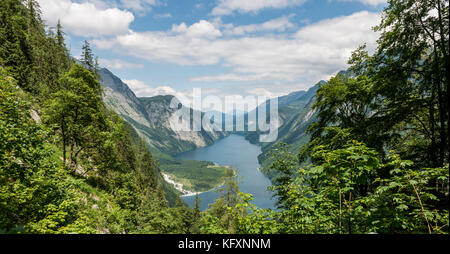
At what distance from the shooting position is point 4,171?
22.7 ft

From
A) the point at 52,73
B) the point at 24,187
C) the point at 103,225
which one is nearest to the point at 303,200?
the point at 24,187

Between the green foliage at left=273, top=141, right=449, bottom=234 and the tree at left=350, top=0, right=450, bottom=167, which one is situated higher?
the tree at left=350, top=0, right=450, bottom=167

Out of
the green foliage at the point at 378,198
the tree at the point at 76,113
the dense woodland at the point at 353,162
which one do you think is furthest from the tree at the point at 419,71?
the tree at the point at 76,113

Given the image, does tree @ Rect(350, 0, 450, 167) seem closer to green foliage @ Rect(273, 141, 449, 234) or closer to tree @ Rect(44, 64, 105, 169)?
green foliage @ Rect(273, 141, 449, 234)

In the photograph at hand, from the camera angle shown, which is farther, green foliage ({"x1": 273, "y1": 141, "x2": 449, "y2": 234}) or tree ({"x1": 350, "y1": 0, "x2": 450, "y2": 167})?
tree ({"x1": 350, "y1": 0, "x2": 450, "y2": 167})

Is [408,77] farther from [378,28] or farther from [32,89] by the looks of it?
[32,89]

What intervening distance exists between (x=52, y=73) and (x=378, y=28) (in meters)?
55.7

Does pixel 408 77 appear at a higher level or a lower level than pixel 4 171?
higher

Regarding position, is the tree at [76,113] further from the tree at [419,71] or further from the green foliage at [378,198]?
the tree at [419,71]

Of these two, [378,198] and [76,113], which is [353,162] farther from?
[76,113]

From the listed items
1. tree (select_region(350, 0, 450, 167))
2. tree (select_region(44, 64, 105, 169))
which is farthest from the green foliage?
tree (select_region(44, 64, 105, 169))

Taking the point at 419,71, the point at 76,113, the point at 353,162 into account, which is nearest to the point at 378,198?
the point at 353,162

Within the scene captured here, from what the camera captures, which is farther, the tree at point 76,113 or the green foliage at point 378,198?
the tree at point 76,113

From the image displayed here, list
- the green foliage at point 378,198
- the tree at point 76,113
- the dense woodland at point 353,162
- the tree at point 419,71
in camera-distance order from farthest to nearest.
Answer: the tree at point 76,113
the tree at point 419,71
the dense woodland at point 353,162
the green foliage at point 378,198
